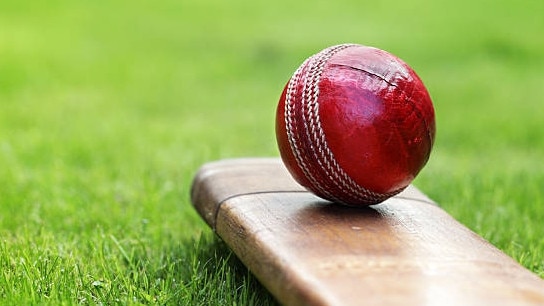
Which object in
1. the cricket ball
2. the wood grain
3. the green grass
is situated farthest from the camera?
the green grass

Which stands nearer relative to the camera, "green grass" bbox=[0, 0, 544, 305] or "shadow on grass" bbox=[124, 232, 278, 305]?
"shadow on grass" bbox=[124, 232, 278, 305]

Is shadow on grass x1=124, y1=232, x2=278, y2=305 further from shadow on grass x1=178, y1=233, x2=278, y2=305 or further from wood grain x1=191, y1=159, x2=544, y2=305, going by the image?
wood grain x1=191, y1=159, x2=544, y2=305

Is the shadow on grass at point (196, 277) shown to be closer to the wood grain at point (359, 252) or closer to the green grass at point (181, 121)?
the green grass at point (181, 121)

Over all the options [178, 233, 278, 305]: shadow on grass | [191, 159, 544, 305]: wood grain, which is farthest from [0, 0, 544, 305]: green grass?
[191, 159, 544, 305]: wood grain

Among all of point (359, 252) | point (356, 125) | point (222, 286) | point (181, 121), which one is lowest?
point (181, 121)

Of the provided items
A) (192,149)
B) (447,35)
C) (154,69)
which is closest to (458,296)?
(192,149)

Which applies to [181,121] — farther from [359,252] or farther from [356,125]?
[359,252]

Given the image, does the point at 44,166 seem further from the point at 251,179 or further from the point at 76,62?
the point at 76,62

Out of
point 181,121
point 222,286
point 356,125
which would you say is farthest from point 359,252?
point 181,121
